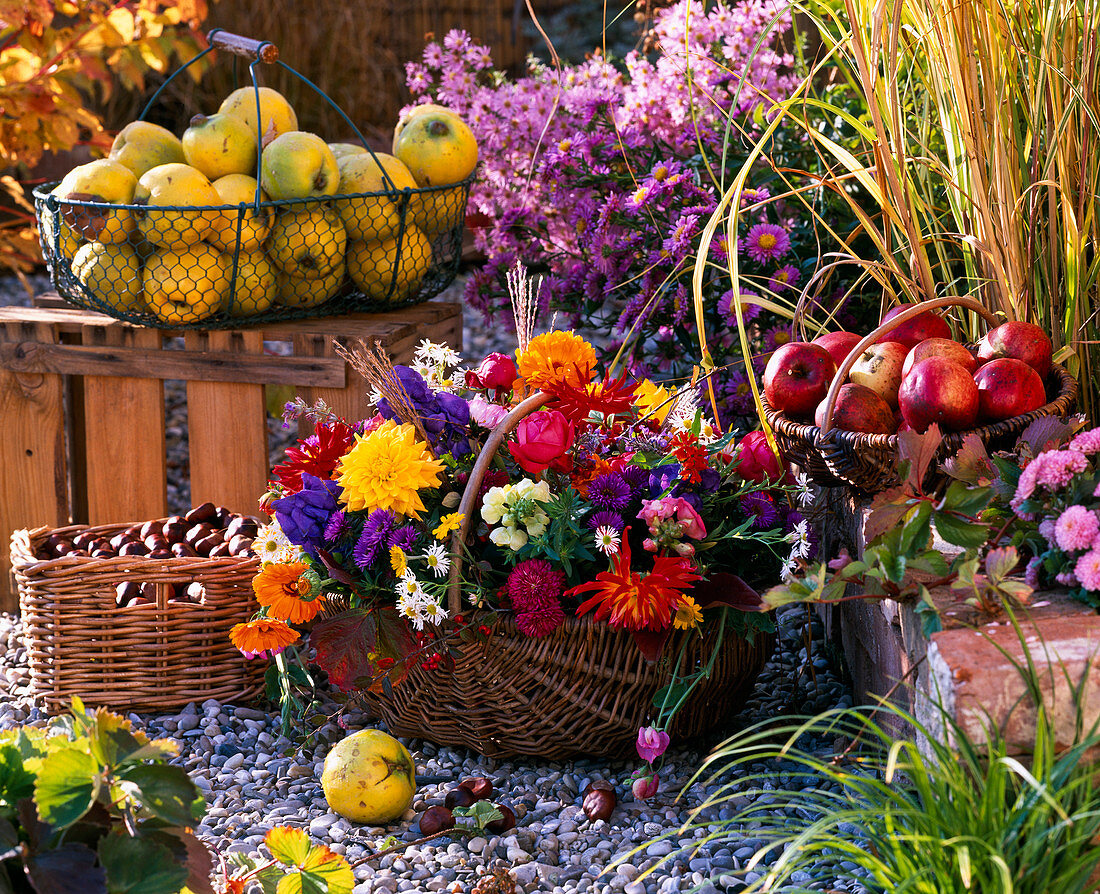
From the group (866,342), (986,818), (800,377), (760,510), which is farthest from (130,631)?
(986,818)

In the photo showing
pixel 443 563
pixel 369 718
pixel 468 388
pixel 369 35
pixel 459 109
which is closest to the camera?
pixel 443 563

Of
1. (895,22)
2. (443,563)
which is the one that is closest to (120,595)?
(443,563)

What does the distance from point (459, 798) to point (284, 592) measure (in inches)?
15.7

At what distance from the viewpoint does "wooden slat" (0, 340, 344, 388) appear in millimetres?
2129

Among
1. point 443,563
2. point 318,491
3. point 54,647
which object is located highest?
point 318,491

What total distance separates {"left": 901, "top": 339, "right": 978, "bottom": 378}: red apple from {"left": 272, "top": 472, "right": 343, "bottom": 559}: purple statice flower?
86cm

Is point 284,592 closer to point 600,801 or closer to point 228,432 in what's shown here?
point 600,801

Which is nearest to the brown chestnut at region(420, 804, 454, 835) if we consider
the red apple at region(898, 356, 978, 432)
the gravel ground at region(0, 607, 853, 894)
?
the gravel ground at region(0, 607, 853, 894)

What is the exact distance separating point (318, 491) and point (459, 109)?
1491mm

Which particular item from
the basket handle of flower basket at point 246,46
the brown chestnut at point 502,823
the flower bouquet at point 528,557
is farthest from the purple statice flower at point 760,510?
the basket handle of flower basket at point 246,46

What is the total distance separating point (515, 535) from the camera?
5.01 ft

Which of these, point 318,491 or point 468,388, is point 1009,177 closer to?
point 468,388

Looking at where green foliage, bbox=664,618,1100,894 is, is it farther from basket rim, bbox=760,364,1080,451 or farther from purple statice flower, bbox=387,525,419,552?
purple statice flower, bbox=387,525,419,552

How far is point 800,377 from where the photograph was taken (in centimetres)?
161
